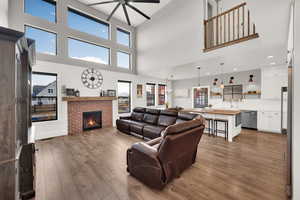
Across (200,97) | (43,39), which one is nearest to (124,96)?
(43,39)

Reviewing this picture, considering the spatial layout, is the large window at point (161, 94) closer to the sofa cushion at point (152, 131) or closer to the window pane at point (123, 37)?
the window pane at point (123, 37)

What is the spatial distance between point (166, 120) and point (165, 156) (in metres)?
2.50

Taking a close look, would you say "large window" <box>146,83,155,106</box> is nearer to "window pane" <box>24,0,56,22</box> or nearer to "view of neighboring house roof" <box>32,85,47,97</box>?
"view of neighboring house roof" <box>32,85,47,97</box>

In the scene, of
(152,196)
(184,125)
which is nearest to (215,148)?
(184,125)

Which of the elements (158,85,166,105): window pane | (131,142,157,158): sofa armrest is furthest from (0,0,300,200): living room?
(158,85,166,105): window pane

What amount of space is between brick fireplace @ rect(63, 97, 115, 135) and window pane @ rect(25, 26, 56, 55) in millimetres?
1850

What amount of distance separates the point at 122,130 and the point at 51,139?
2360 millimetres

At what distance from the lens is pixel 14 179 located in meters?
1.17

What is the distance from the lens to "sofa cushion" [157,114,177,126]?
4.20m

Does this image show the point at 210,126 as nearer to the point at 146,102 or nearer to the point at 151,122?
the point at 151,122

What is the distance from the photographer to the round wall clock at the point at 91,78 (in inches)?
214

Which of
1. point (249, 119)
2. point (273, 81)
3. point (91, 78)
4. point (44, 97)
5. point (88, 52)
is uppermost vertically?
point (88, 52)

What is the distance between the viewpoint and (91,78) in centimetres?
562

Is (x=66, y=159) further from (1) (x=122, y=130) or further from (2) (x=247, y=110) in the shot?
(2) (x=247, y=110)
